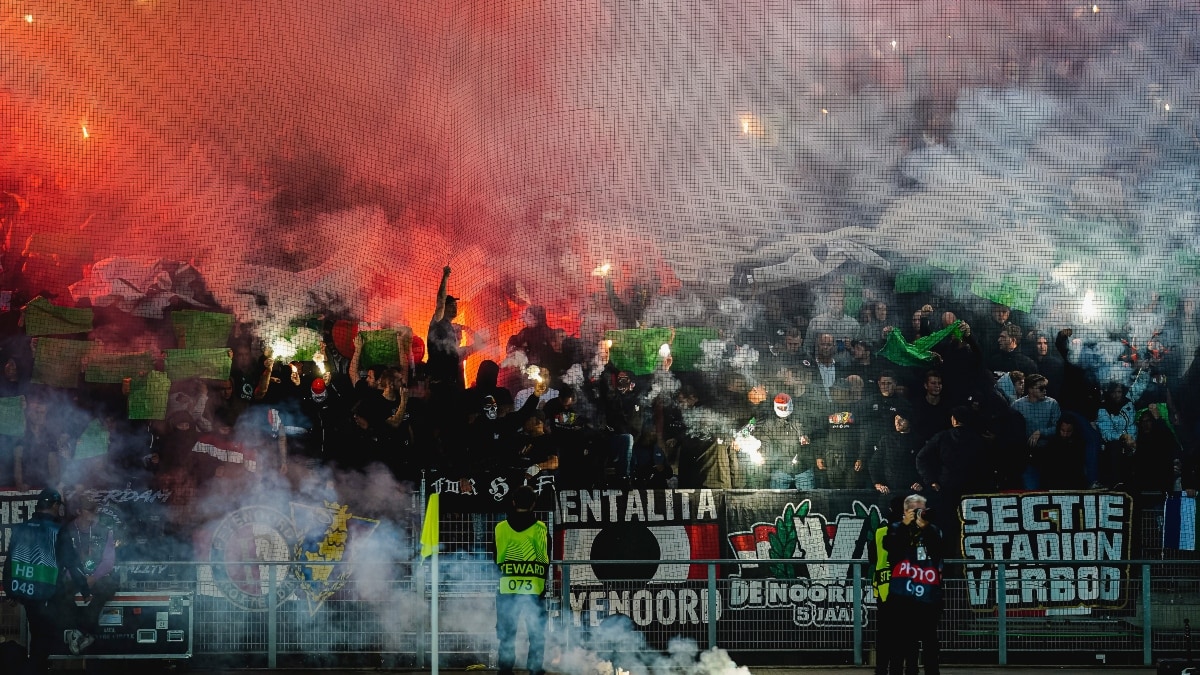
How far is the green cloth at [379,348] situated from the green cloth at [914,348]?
15.0ft

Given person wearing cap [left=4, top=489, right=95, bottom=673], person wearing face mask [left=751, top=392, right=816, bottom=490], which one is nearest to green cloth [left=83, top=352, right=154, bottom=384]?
person wearing cap [left=4, top=489, right=95, bottom=673]

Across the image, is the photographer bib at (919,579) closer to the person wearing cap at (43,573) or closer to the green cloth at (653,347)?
the green cloth at (653,347)

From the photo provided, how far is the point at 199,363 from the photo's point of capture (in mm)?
10852

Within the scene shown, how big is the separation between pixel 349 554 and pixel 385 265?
4776mm

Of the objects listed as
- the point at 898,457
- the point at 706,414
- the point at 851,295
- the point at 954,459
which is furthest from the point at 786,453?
the point at 851,295

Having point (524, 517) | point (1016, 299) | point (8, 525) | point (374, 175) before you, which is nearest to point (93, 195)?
point (374, 175)

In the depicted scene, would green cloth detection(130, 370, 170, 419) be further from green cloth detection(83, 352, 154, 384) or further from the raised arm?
the raised arm

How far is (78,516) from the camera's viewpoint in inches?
326

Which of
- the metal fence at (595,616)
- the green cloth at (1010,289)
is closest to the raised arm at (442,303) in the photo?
the metal fence at (595,616)

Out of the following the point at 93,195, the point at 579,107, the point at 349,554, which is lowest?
the point at 349,554

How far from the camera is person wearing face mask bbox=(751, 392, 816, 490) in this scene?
33.2ft

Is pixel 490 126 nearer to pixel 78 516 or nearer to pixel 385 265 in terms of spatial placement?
pixel 385 265

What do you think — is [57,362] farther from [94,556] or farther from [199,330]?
[94,556]

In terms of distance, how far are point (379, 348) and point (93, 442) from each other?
2668 millimetres
